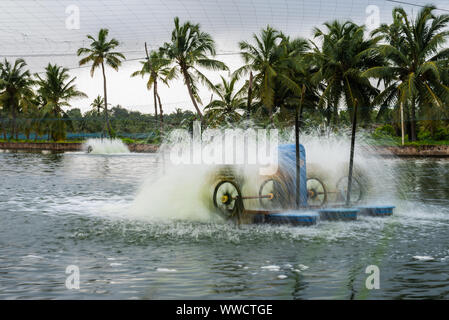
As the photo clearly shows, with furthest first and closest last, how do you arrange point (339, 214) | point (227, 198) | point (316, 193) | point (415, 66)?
1. point (415, 66)
2. point (316, 193)
3. point (227, 198)
4. point (339, 214)

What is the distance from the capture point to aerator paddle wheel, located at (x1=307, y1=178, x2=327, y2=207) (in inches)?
510

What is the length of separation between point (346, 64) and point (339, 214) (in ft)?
121

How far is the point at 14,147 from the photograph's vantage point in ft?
237

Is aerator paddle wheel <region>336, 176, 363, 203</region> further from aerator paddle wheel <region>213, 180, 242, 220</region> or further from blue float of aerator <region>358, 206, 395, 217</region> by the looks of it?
aerator paddle wheel <region>213, 180, 242, 220</region>

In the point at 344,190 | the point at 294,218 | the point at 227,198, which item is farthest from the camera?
the point at 344,190

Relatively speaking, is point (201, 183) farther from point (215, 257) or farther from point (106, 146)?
point (106, 146)

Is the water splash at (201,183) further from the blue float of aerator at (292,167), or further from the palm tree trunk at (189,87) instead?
the palm tree trunk at (189,87)

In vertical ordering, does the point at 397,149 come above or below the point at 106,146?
below

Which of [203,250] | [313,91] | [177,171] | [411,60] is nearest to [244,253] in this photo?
[203,250]

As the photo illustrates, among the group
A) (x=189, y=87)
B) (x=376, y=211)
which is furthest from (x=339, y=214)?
(x=189, y=87)

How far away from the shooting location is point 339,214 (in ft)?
38.2

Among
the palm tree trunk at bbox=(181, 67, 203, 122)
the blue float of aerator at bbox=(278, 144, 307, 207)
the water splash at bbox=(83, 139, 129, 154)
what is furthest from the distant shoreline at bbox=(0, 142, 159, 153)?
the blue float of aerator at bbox=(278, 144, 307, 207)
